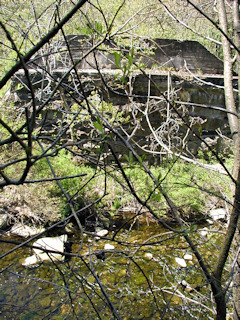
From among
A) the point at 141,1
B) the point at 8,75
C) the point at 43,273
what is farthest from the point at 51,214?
the point at 141,1

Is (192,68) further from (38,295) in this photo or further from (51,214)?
(38,295)

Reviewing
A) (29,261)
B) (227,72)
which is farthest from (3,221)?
(227,72)

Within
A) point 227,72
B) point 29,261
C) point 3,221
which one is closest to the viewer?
point 227,72

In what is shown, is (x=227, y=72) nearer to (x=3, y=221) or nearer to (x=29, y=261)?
(x=29, y=261)

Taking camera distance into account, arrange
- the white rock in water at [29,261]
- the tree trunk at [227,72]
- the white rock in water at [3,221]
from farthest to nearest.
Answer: the white rock in water at [3,221]
the white rock in water at [29,261]
the tree trunk at [227,72]

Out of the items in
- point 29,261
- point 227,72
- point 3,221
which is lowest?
point 29,261

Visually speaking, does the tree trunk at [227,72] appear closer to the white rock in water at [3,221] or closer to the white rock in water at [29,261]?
the white rock in water at [29,261]

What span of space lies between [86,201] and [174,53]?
3987 mm

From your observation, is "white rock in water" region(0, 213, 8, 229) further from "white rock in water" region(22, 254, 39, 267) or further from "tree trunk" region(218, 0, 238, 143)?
"tree trunk" region(218, 0, 238, 143)

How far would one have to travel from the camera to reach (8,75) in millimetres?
738

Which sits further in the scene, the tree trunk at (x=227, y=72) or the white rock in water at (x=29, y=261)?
the white rock in water at (x=29, y=261)

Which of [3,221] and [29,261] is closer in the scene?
[29,261]

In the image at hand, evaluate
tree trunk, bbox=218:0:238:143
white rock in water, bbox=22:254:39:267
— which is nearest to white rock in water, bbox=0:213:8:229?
white rock in water, bbox=22:254:39:267

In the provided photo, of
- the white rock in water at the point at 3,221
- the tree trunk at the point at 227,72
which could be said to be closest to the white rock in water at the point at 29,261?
the white rock in water at the point at 3,221
